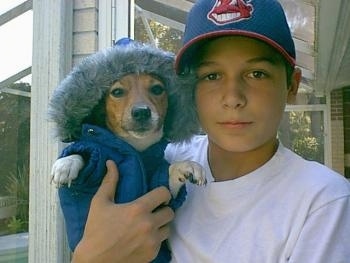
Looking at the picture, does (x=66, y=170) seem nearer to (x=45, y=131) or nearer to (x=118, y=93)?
(x=118, y=93)

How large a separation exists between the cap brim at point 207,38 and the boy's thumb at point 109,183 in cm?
29

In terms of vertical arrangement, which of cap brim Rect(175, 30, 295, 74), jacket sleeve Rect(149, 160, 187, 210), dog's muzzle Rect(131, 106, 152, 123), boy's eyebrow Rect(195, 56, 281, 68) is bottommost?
jacket sleeve Rect(149, 160, 187, 210)

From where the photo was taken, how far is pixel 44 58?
8.43ft

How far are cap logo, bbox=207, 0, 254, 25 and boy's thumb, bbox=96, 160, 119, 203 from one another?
44 centimetres

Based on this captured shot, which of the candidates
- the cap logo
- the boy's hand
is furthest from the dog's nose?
the cap logo

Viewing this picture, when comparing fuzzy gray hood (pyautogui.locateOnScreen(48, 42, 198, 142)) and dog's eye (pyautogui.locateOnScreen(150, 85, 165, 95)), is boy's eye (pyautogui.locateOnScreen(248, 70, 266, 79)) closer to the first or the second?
fuzzy gray hood (pyautogui.locateOnScreen(48, 42, 198, 142))

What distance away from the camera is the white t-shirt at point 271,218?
1.01 meters

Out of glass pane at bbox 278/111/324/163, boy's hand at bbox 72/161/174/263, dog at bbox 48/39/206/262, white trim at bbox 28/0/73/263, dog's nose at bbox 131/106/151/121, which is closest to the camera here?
boy's hand at bbox 72/161/174/263

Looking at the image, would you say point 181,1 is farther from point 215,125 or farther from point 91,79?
point 215,125

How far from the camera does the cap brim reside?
3.66 feet

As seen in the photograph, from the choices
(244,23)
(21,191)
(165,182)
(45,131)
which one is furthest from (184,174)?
(21,191)

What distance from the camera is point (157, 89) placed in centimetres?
148

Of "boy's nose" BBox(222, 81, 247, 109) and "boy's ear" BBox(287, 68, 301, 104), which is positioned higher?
"boy's ear" BBox(287, 68, 301, 104)

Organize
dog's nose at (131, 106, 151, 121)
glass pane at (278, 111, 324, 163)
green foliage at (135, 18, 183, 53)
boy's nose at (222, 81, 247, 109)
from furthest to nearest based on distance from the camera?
1. glass pane at (278, 111, 324, 163)
2. green foliage at (135, 18, 183, 53)
3. dog's nose at (131, 106, 151, 121)
4. boy's nose at (222, 81, 247, 109)
